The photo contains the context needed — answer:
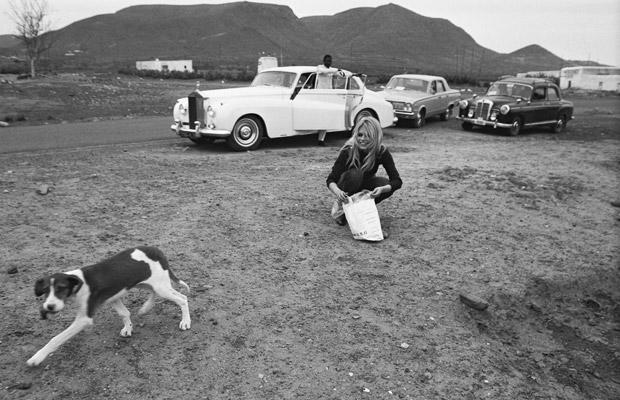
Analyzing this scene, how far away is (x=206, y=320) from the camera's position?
12.8 ft

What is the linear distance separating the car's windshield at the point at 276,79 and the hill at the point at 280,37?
97903 mm

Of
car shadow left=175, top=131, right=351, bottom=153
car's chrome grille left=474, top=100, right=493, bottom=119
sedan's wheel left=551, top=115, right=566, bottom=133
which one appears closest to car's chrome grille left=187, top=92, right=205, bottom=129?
car shadow left=175, top=131, right=351, bottom=153

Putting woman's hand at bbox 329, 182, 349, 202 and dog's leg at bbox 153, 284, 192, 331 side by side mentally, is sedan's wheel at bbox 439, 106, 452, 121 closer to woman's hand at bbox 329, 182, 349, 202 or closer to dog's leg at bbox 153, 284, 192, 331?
woman's hand at bbox 329, 182, 349, 202

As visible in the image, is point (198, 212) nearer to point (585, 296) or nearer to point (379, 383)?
point (379, 383)

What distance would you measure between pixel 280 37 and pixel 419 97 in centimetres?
14837

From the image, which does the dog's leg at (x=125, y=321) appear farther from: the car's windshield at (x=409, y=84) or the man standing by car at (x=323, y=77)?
the car's windshield at (x=409, y=84)

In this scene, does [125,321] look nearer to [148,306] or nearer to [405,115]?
[148,306]

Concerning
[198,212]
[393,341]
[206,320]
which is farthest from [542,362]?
[198,212]

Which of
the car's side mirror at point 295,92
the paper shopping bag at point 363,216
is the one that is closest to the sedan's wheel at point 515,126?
the car's side mirror at point 295,92

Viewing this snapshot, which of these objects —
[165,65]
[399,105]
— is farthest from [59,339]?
[165,65]

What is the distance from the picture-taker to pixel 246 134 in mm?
10367

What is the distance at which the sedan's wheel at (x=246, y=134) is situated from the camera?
1020cm

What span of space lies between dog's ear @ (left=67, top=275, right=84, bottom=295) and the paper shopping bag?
10.0 feet

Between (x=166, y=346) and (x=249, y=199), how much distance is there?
3565 mm
